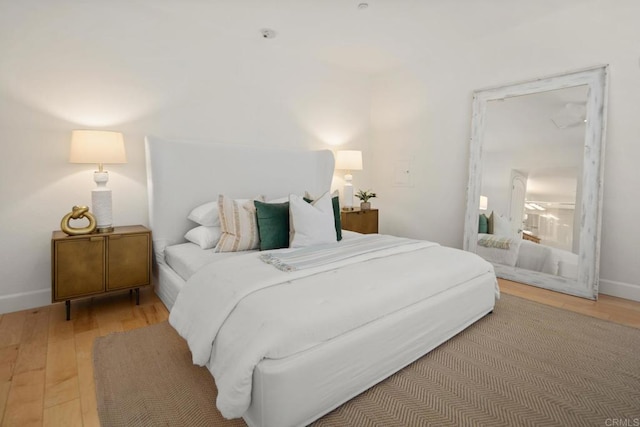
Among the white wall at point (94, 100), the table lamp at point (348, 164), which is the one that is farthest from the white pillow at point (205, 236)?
the table lamp at point (348, 164)

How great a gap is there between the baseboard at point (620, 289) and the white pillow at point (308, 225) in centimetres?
247

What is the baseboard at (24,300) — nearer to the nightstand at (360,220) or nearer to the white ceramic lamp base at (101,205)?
the white ceramic lamp base at (101,205)

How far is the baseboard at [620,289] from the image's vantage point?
2768 millimetres

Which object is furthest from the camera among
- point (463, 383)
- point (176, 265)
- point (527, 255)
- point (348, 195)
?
point (348, 195)

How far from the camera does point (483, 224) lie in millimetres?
3553

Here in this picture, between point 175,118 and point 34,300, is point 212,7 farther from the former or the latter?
point 34,300

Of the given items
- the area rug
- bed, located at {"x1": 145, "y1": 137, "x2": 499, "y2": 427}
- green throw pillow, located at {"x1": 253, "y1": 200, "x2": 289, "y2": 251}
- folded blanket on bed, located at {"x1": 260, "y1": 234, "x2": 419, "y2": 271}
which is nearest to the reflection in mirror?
the area rug

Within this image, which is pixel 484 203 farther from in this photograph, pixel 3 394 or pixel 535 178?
pixel 3 394

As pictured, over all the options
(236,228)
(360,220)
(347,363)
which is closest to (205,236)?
(236,228)

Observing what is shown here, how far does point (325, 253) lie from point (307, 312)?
798 millimetres

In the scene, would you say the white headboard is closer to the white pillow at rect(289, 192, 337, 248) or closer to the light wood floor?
the light wood floor

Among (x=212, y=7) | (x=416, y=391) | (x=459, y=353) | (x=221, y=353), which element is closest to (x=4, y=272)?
(x=221, y=353)

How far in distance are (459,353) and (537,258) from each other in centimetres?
182

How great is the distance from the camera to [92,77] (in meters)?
2.66
